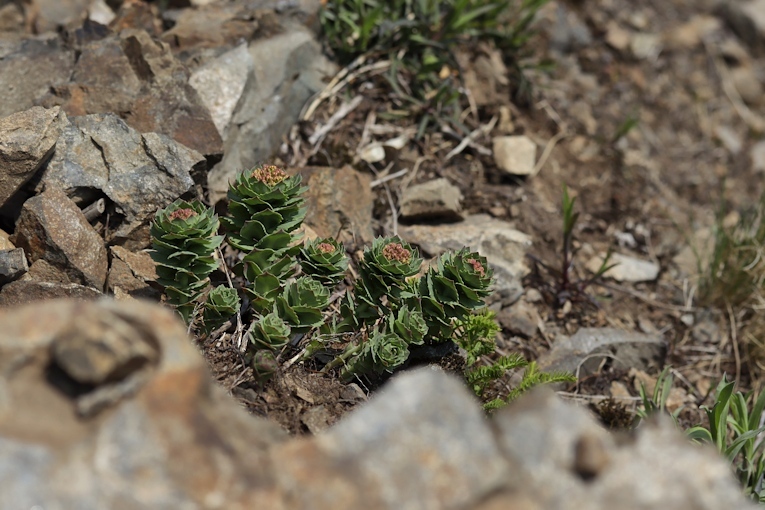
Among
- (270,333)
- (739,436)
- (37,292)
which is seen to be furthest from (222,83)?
(739,436)

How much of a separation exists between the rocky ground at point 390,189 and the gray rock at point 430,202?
15 mm

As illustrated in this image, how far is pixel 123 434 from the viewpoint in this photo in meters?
1.58

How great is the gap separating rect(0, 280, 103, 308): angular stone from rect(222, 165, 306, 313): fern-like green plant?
24.7 inches

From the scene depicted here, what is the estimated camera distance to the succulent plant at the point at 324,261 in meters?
2.99

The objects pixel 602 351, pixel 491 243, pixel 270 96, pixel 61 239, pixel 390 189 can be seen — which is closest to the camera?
pixel 61 239

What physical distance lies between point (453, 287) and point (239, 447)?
4.79ft

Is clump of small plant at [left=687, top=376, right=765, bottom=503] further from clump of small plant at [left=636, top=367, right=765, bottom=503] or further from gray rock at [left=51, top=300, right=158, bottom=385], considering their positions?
gray rock at [left=51, top=300, right=158, bottom=385]

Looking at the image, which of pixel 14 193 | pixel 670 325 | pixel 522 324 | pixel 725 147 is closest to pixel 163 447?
pixel 14 193

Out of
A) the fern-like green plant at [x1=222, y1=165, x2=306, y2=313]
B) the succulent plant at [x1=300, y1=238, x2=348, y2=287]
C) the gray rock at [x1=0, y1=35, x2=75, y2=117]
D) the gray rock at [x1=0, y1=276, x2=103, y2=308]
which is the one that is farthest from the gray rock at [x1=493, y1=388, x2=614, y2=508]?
the gray rock at [x1=0, y1=35, x2=75, y2=117]

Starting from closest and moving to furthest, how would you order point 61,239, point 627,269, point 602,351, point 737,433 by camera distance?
point 61,239, point 737,433, point 602,351, point 627,269

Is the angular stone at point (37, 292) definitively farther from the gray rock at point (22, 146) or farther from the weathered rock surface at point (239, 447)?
the weathered rock surface at point (239, 447)

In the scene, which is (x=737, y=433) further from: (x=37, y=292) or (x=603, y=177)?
(x=37, y=292)

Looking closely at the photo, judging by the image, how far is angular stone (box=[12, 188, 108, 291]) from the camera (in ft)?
10.1

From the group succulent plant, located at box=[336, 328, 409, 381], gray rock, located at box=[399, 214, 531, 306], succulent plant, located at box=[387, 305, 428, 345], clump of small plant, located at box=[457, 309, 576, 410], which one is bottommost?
gray rock, located at box=[399, 214, 531, 306]
